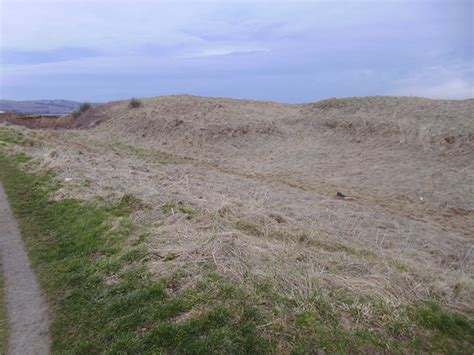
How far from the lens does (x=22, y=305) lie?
4.65 meters

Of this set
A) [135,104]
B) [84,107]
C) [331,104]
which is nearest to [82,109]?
[84,107]

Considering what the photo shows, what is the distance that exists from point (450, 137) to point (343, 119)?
20.7ft

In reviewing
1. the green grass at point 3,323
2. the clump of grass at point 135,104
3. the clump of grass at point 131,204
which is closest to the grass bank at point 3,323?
the green grass at point 3,323

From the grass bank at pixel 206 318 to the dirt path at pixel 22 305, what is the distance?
11 cm

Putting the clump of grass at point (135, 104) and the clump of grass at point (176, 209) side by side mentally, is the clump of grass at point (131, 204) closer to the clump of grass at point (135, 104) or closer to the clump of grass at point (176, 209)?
the clump of grass at point (176, 209)

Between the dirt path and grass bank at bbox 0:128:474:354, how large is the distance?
0.11 m

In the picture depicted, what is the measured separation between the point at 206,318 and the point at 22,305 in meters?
2.13

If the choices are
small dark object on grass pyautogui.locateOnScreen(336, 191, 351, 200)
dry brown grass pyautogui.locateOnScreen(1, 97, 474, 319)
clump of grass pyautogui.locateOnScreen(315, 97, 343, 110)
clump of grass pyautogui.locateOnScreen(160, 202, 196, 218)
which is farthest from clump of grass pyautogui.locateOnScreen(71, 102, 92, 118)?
clump of grass pyautogui.locateOnScreen(160, 202, 196, 218)

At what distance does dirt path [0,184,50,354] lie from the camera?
399 centimetres

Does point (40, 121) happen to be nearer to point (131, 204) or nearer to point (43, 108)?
point (43, 108)

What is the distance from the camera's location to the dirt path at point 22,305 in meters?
3.99

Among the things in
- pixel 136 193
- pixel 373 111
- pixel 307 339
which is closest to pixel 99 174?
pixel 136 193

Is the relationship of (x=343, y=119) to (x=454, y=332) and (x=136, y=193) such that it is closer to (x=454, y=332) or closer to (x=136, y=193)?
(x=136, y=193)

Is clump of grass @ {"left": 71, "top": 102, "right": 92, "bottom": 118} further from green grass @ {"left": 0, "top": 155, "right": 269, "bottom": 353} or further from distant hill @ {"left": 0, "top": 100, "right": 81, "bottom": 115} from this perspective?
green grass @ {"left": 0, "top": 155, "right": 269, "bottom": 353}
